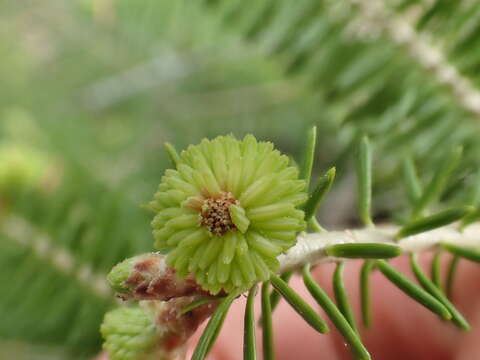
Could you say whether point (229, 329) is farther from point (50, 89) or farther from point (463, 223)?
point (50, 89)

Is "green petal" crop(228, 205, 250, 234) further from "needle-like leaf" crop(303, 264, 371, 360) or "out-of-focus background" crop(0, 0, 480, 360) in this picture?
"out-of-focus background" crop(0, 0, 480, 360)

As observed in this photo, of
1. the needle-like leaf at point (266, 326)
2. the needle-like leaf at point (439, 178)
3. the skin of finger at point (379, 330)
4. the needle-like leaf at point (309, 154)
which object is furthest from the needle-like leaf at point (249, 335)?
the skin of finger at point (379, 330)

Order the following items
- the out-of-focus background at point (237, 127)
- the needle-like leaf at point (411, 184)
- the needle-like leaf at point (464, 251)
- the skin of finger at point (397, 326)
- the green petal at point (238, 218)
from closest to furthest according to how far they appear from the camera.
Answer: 1. the green petal at point (238, 218)
2. the needle-like leaf at point (464, 251)
3. the needle-like leaf at point (411, 184)
4. the out-of-focus background at point (237, 127)
5. the skin of finger at point (397, 326)

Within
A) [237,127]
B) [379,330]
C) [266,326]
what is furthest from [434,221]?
[237,127]

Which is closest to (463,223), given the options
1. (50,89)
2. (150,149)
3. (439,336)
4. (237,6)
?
(439,336)

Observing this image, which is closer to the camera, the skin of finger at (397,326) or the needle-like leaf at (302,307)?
the needle-like leaf at (302,307)

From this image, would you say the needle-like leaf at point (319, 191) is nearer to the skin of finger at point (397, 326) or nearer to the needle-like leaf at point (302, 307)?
the needle-like leaf at point (302, 307)

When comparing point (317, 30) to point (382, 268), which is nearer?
point (382, 268)

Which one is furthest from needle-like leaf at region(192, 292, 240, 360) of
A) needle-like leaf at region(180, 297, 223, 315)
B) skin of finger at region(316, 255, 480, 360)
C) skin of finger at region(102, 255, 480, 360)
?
skin of finger at region(316, 255, 480, 360)
